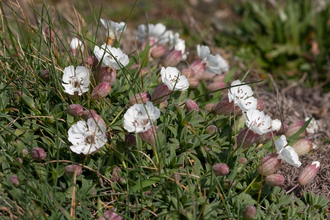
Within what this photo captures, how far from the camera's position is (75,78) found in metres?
1.89

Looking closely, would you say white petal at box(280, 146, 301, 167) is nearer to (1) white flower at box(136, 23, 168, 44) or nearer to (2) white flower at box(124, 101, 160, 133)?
(2) white flower at box(124, 101, 160, 133)

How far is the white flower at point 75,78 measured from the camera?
1870 millimetres

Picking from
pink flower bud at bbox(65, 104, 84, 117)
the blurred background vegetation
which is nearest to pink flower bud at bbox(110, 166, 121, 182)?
pink flower bud at bbox(65, 104, 84, 117)

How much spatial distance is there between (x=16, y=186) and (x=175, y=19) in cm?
383

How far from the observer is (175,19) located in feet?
15.8

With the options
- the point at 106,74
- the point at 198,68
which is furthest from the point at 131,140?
the point at 198,68

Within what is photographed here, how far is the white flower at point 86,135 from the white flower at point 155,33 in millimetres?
1279

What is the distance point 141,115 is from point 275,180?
913 millimetres

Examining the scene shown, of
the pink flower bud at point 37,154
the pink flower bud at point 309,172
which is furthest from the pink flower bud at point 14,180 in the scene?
the pink flower bud at point 309,172

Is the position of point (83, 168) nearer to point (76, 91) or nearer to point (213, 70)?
point (76, 91)

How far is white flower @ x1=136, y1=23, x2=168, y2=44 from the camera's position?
2.74m

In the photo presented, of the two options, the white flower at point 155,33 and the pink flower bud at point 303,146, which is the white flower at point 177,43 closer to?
the white flower at point 155,33

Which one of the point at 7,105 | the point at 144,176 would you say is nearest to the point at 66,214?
the point at 144,176

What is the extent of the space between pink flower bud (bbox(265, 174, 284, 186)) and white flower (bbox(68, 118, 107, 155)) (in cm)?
104
